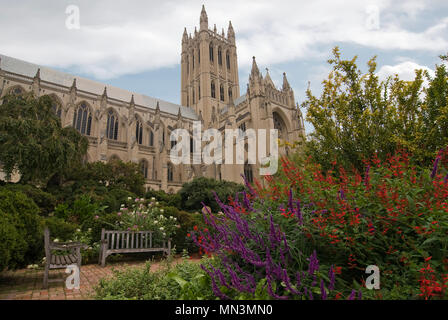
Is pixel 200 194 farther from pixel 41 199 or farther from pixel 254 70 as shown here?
pixel 254 70

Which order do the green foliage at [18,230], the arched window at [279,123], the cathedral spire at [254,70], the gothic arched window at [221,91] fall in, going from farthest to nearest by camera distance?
the gothic arched window at [221,91], the arched window at [279,123], the cathedral spire at [254,70], the green foliage at [18,230]

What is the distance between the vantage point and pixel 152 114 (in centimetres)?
3744

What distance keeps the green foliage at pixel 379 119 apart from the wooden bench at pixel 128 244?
5.74m

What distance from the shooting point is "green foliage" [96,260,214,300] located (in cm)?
313

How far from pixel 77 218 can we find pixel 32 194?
3355 millimetres

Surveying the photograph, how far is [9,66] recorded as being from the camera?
29984mm

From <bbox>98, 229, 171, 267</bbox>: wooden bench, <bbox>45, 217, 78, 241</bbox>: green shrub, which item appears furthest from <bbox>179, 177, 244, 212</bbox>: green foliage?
<bbox>45, 217, 78, 241</bbox>: green shrub

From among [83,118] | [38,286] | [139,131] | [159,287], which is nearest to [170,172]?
[139,131]

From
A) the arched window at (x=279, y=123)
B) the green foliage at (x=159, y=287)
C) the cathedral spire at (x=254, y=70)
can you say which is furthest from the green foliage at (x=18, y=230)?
the arched window at (x=279, y=123)

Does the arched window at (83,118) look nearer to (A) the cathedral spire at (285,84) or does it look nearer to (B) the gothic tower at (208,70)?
(B) the gothic tower at (208,70)

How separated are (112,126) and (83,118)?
3.51m

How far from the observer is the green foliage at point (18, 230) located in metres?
4.43

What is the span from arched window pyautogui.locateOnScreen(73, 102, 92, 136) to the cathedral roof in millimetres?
3597

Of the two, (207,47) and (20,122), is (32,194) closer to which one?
(20,122)
